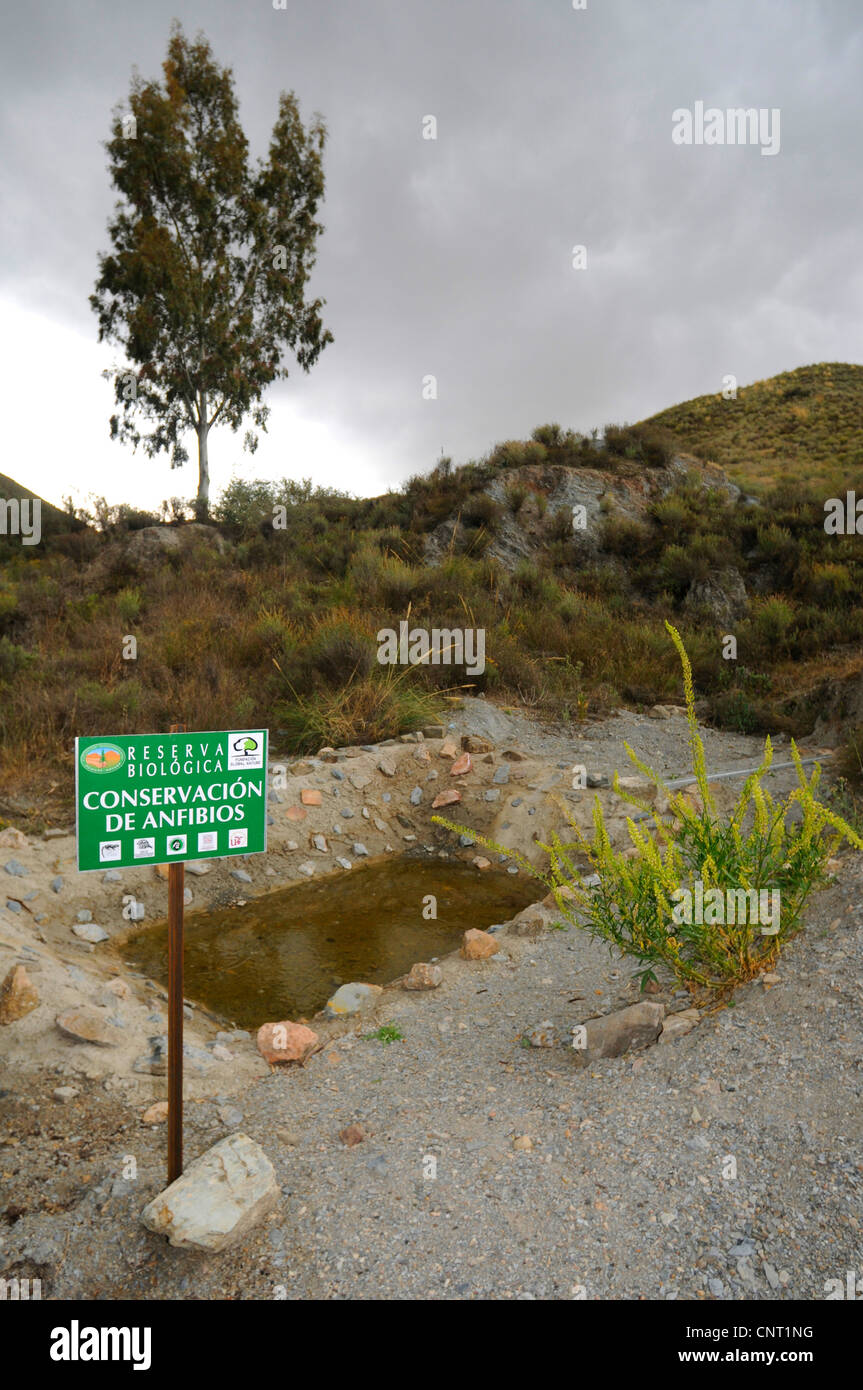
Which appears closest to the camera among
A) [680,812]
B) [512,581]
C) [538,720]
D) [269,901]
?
[680,812]

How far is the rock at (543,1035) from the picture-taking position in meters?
3.29

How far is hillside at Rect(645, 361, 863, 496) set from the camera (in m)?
29.1

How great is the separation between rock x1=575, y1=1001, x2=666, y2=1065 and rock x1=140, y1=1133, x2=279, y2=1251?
1.36 meters

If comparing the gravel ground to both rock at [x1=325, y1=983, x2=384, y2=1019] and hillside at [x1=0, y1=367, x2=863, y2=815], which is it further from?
hillside at [x1=0, y1=367, x2=863, y2=815]

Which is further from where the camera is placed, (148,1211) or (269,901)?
(269,901)

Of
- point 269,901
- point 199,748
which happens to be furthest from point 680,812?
point 269,901

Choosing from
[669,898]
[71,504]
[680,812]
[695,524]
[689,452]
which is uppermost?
[689,452]

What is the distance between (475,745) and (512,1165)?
5240mm

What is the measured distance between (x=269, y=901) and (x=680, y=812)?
3294 millimetres

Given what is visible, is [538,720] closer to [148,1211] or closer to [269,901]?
[269,901]

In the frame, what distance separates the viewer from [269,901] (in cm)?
548

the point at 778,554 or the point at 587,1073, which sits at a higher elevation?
the point at 778,554

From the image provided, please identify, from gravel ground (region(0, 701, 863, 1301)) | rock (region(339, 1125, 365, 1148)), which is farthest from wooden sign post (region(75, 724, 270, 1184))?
rock (region(339, 1125, 365, 1148))

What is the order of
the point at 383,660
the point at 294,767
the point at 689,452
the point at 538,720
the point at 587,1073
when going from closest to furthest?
the point at 587,1073, the point at 294,767, the point at 383,660, the point at 538,720, the point at 689,452
